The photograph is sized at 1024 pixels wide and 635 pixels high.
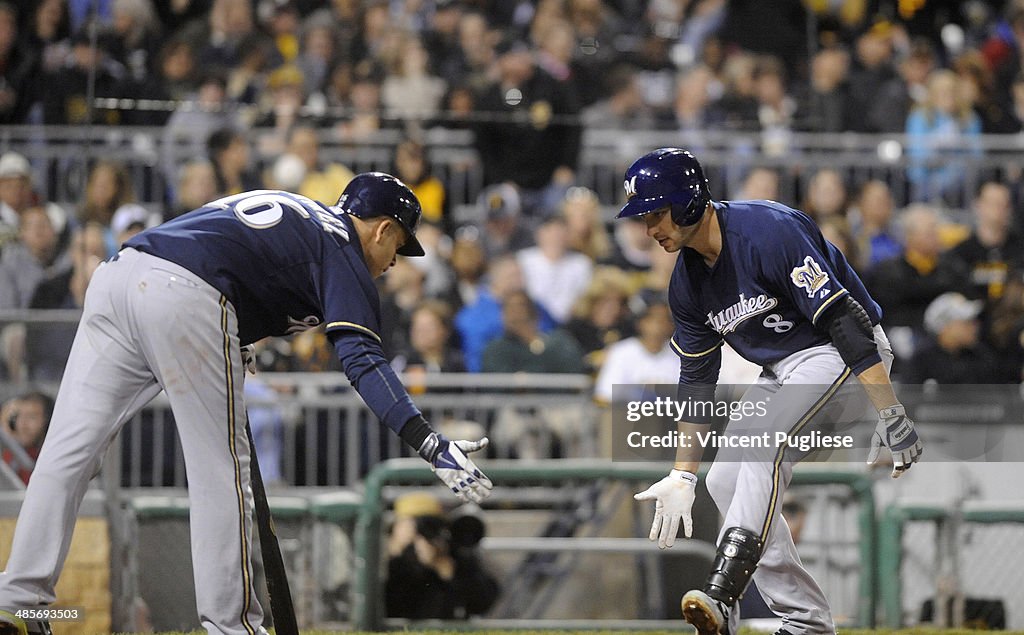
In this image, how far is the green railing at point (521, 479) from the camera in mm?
7445

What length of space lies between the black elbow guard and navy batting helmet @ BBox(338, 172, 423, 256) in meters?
1.59

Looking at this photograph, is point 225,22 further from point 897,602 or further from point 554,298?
point 897,602

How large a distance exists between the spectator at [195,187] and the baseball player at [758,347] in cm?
481

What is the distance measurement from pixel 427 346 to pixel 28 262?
2.54 m

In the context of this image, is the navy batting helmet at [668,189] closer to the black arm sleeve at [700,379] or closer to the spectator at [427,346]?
the black arm sleeve at [700,379]

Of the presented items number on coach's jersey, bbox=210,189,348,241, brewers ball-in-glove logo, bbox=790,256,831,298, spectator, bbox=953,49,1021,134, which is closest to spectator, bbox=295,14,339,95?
spectator, bbox=953,49,1021,134

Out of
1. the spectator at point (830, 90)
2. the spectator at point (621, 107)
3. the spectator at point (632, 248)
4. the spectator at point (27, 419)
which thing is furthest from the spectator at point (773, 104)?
the spectator at point (27, 419)

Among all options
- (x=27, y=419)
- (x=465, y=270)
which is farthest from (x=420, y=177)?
(x=27, y=419)

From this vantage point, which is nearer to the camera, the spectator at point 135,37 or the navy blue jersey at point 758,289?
the navy blue jersey at point 758,289

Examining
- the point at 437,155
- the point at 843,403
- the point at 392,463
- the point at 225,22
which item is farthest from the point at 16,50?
the point at 843,403

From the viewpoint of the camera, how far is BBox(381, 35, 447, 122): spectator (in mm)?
10625

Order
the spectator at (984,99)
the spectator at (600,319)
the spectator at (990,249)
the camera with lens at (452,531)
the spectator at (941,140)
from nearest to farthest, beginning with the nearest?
the camera with lens at (452,531) < the spectator at (600,319) < the spectator at (990,249) < the spectator at (941,140) < the spectator at (984,99)

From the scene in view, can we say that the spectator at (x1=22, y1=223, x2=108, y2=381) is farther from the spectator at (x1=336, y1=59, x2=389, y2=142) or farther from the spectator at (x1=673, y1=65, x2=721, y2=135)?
the spectator at (x1=673, y1=65, x2=721, y2=135)

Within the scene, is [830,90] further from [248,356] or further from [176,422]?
[176,422]
